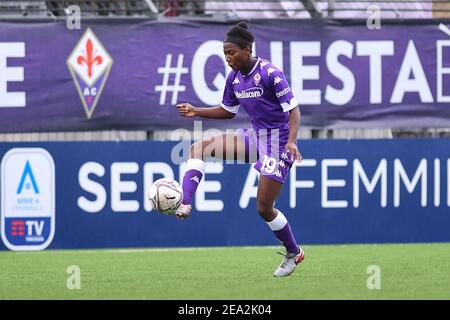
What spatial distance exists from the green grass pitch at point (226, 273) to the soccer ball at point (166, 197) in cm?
65

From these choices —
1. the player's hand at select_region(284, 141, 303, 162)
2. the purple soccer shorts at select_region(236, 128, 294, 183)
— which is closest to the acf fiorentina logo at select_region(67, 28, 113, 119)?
the purple soccer shorts at select_region(236, 128, 294, 183)

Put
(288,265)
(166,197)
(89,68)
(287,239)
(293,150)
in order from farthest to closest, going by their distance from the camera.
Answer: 1. (89,68)
2. (287,239)
3. (288,265)
4. (293,150)
5. (166,197)

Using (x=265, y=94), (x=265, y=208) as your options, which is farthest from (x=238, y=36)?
(x=265, y=208)

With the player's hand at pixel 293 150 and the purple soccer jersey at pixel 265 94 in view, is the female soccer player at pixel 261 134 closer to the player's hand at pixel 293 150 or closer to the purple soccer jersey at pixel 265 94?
the purple soccer jersey at pixel 265 94

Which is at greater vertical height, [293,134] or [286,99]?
[286,99]

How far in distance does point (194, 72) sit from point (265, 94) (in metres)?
4.51

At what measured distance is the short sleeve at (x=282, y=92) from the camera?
9.56 m

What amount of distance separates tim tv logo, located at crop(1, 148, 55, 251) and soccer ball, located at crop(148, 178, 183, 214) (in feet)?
15.5

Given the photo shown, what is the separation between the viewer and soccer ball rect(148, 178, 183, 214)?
9117 millimetres

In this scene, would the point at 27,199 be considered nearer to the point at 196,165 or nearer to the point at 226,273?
the point at 226,273

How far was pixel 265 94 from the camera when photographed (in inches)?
384

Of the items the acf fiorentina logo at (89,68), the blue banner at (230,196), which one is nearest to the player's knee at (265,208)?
the blue banner at (230,196)

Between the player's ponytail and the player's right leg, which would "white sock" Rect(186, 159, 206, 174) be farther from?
the player's ponytail

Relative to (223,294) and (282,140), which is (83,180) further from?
(223,294)
